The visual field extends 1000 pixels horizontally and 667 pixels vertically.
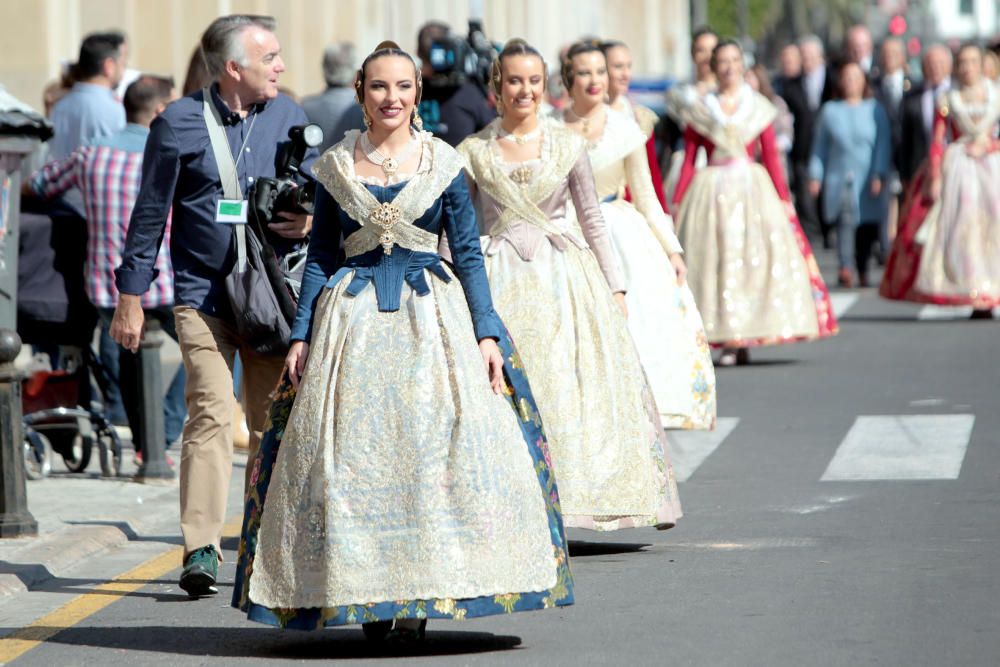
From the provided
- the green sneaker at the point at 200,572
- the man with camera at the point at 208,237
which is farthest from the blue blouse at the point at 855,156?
the green sneaker at the point at 200,572

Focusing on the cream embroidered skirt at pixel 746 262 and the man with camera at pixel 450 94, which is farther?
the cream embroidered skirt at pixel 746 262

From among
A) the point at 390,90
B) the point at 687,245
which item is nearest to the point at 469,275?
the point at 390,90

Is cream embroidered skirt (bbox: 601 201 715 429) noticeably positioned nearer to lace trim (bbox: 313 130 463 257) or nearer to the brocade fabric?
the brocade fabric

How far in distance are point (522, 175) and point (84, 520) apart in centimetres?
231

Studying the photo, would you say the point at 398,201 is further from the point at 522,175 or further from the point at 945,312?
the point at 945,312

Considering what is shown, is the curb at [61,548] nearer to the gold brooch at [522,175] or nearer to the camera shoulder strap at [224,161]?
the camera shoulder strap at [224,161]

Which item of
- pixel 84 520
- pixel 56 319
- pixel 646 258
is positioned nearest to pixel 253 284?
pixel 84 520

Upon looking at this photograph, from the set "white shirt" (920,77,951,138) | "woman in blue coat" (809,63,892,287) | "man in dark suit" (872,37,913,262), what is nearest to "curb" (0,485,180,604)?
"woman in blue coat" (809,63,892,287)

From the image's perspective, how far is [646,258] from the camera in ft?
36.3

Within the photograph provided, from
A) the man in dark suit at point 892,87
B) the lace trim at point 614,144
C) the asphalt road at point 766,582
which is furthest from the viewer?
the man in dark suit at point 892,87

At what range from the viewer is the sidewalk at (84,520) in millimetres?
8506

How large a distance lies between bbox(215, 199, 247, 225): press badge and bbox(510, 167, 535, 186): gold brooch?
1.18 metres

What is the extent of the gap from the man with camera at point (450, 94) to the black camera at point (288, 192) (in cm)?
549

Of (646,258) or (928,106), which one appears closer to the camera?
(646,258)
